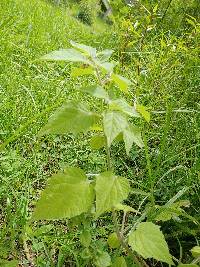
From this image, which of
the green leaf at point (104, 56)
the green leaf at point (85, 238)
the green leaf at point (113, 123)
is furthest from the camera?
the green leaf at point (85, 238)

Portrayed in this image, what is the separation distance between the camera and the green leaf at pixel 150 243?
1.03m

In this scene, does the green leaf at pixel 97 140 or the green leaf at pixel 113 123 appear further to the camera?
the green leaf at pixel 97 140

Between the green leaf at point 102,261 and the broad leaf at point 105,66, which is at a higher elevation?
the broad leaf at point 105,66

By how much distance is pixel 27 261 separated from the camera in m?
1.57

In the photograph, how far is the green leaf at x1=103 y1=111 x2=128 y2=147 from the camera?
0.96 metres

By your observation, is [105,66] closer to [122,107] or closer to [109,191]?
[122,107]

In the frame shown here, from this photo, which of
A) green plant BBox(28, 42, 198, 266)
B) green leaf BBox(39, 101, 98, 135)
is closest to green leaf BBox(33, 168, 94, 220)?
green plant BBox(28, 42, 198, 266)

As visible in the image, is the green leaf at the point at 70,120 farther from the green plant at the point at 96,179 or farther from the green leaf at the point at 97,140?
the green leaf at the point at 97,140

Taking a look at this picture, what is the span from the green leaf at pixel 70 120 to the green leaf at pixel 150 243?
1.05ft

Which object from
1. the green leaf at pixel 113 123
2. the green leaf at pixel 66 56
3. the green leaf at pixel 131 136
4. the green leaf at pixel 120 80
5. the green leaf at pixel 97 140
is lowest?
the green leaf at pixel 97 140

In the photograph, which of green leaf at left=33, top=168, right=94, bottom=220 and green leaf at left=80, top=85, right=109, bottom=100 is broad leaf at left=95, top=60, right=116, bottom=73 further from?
green leaf at left=33, top=168, right=94, bottom=220

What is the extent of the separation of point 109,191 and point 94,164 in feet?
3.77

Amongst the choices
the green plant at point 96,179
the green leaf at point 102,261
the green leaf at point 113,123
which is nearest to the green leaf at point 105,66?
the green plant at point 96,179

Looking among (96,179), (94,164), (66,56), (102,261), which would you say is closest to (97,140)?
(96,179)
